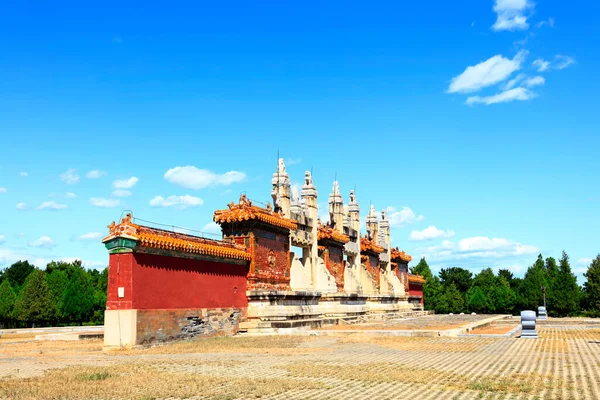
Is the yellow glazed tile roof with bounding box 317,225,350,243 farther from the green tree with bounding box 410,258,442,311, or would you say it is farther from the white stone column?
the green tree with bounding box 410,258,442,311

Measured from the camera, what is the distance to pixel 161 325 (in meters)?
20.8

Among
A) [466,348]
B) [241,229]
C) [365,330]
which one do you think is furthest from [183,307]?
[466,348]

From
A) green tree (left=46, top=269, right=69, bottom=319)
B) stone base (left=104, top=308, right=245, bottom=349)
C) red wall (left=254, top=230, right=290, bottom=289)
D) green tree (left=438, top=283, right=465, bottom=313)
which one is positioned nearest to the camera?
stone base (left=104, top=308, right=245, bottom=349)

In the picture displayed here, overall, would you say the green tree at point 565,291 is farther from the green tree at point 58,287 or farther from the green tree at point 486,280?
the green tree at point 58,287

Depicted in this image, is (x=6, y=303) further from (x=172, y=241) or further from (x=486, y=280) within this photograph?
(x=486, y=280)

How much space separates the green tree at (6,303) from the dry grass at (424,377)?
42563 mm

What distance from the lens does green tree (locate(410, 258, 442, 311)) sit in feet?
241

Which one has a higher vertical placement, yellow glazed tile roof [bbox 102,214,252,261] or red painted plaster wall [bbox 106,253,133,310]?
yellow glazed tile roof [bbox 102,214,252,261]

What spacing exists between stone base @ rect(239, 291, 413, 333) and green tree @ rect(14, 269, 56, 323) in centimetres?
2558

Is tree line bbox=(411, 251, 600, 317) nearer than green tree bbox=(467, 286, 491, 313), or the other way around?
tree line bbox=(411, 251, 600, 317)

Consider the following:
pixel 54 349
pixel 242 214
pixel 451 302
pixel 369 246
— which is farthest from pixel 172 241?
pixel 451 302

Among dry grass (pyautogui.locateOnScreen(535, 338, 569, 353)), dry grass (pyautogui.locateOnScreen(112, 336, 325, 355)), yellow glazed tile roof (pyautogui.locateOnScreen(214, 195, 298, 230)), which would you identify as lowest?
dry grass (pyautogui.locateOnScreen(535, 338, 569, 353))

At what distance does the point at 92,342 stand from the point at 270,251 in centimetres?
959

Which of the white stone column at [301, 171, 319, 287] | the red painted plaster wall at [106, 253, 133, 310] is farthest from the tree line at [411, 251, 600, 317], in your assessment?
the red painted plaster wall at [106, 253, 133, 310]
